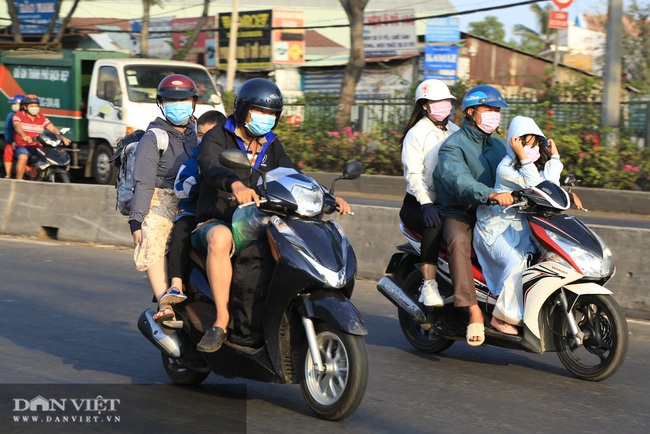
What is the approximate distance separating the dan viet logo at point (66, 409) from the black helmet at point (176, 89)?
178 cm

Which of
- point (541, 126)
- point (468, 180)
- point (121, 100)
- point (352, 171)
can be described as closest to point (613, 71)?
point (541, 126)

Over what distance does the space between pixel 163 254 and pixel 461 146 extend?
211 centimetres

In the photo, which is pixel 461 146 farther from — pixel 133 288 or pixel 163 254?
pixel 133 288

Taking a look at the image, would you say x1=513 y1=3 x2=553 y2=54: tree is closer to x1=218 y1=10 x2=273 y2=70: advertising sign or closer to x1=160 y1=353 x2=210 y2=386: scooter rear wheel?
x1=218 y1=10 x2=273 y2=70: advertising sign

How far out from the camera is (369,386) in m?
6.21

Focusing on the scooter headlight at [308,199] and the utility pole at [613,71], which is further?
the utility pole at [613,71]

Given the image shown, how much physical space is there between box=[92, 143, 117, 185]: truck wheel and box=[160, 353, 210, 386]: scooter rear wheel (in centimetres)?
1436

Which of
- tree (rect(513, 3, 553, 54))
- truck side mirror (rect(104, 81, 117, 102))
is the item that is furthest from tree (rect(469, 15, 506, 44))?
truck side mirror (rect(104, 81, 117, 102))

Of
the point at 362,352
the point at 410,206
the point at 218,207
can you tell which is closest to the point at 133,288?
the point at 410,206

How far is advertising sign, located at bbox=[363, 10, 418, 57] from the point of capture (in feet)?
132

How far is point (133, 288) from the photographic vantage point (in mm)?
9883

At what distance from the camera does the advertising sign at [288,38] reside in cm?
3978

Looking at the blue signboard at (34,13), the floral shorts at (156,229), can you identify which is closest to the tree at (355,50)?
the floral shorts at (156,229)

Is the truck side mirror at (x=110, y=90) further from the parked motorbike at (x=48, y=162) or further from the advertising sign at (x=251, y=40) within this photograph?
the advertising sign at (x=251, y=40)
